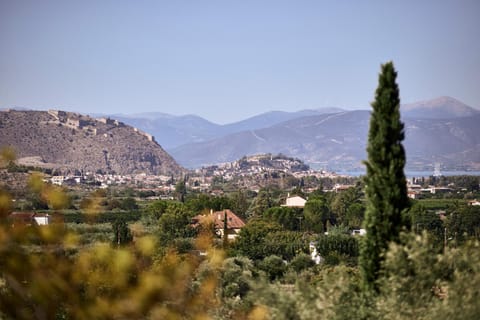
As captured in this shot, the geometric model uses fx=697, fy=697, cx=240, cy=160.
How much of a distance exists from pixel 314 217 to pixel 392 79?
125 ft

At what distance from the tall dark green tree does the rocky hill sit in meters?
130

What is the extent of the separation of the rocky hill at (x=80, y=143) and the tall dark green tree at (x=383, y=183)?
13010 cm

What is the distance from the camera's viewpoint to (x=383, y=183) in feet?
31.9

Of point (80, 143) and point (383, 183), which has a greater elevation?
point (80, 143)

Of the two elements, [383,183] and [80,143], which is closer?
[383,183]

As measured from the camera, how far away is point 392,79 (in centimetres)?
996

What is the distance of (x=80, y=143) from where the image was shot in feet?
532

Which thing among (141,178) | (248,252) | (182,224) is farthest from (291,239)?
(141,178)

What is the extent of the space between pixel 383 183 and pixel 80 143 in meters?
158

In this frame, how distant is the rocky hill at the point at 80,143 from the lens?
149 meters

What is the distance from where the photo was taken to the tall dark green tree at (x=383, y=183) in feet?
31.8

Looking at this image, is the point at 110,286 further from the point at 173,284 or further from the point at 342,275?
the point at 342,275

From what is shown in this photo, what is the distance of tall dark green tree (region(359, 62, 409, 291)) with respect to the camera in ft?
31.8

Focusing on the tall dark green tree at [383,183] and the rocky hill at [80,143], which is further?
the rocky hill at [80,143]
